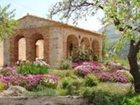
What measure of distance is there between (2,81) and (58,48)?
10840mm

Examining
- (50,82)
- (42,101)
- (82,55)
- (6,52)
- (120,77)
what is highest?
(6,52)

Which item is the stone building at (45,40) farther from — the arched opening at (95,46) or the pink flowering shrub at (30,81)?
the pink flowering shrub at (30,81)

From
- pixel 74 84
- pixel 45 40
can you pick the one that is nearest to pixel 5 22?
pixel 45 40

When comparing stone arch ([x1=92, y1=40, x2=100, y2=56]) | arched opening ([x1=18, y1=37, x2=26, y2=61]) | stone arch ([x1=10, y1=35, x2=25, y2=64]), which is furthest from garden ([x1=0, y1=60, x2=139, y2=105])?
stone arch ([x1=92, y1=40, x2=100, y2=56])

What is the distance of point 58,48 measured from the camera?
31.2 meters

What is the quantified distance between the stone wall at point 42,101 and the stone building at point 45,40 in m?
17.0

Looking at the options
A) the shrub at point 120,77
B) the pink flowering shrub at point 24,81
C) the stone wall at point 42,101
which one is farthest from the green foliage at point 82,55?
the stone wall at point 42,101

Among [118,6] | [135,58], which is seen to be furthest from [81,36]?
[118,6]

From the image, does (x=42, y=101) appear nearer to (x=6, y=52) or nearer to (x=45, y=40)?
A: (x=45, y=40)

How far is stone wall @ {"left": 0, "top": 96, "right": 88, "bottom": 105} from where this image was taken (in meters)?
13.9

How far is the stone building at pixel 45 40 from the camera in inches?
1234

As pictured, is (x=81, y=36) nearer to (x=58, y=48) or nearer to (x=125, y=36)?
(x=58, y=48)

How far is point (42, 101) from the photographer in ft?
45.8

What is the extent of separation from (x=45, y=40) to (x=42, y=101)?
718 inches
